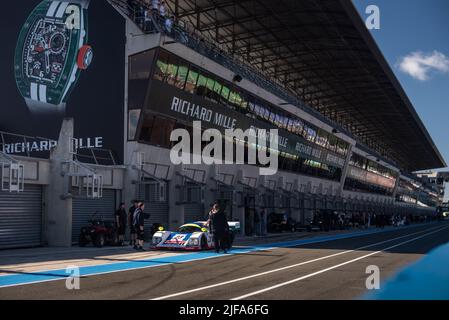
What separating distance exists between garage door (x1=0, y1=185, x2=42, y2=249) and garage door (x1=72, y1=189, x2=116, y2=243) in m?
1.77

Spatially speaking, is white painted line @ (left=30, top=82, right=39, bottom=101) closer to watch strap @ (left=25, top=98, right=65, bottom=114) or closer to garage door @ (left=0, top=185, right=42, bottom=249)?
watch strap @ (left=25, top=98, right=65, bottom=114)

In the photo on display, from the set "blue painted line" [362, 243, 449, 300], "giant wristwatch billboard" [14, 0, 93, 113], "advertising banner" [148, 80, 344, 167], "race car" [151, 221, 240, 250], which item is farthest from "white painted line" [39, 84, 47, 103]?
"blue painted line" [362, 243, 449, 300]

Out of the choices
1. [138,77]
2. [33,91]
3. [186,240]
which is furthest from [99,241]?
[33,91]

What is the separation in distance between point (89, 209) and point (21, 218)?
392 cm

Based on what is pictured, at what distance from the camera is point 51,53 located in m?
31.0

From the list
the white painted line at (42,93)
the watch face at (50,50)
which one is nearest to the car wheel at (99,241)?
the watch face at (50,50)

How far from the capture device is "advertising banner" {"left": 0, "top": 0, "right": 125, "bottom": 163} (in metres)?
28.7

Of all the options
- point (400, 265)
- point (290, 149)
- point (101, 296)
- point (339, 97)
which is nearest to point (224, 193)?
point (290, 149)

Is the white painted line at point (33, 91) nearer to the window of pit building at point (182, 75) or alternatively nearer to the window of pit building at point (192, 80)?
the window of pit building at point (182, 75)

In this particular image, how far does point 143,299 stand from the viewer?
892 cm

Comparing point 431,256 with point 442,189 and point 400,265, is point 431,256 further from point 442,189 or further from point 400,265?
point 442,189

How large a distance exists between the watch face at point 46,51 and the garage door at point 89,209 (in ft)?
28.9

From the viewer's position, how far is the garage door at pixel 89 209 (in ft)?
76.6

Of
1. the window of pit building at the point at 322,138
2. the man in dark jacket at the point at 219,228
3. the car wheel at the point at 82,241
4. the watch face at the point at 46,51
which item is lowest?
the car wheel at the point at 82,241
